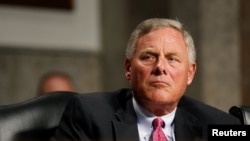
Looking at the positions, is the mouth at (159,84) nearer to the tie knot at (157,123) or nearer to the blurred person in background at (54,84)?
the tie knot at (157,123)

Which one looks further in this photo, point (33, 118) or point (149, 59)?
point (33, 118)

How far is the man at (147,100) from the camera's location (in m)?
1.88

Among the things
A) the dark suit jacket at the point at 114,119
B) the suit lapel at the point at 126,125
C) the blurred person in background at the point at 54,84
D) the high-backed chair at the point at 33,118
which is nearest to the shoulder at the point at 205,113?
the dark suit jacket at the point at 114,119

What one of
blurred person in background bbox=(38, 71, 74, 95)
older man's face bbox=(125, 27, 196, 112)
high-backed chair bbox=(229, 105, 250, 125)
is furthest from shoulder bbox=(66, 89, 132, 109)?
blurred person in background bbox=(38, 71, 74, 95)

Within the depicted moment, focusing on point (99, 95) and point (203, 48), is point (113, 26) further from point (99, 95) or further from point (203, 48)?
point (99, 95)

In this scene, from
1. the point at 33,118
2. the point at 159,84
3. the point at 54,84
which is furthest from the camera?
the point at 54,84

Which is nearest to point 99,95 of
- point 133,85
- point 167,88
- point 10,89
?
point 133,85

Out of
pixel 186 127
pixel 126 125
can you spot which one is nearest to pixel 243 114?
pixel 186 127

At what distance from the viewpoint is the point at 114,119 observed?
6.32 ft

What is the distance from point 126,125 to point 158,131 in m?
0.11

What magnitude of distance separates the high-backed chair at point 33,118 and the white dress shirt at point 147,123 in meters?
0.34

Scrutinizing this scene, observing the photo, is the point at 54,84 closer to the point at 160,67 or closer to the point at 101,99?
the point at 101,99

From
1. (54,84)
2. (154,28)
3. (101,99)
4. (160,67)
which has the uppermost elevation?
(154,28)

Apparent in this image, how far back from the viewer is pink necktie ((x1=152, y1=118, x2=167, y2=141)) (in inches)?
74.1
